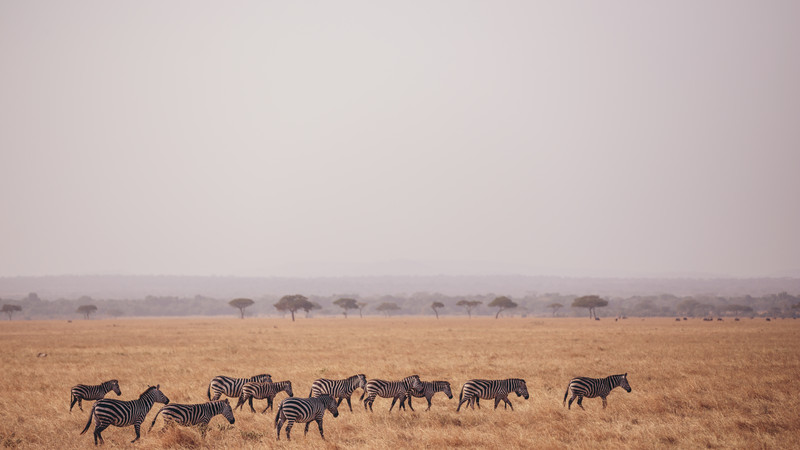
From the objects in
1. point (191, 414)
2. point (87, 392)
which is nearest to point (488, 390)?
point (191, 414)

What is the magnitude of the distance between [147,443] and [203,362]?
18.3 m

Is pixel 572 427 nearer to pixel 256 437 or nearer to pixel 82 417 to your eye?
pixel 256 437

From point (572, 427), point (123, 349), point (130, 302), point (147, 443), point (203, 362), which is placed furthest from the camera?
point (130, 302)

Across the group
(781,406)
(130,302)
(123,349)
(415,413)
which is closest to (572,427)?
(415,413)

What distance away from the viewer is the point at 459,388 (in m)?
22.1

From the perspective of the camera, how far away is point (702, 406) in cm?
1825

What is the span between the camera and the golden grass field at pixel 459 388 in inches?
563

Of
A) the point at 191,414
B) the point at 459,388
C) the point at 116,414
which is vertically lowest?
the point at 459,388

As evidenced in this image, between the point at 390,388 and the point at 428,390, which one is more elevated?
the point at 390,388

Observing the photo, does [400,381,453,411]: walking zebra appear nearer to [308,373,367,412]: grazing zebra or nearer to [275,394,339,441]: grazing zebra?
[308,373,367,412]: grazing zebra

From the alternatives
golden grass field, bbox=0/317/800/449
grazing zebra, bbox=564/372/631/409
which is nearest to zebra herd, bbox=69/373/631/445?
grazing zebra, bbox=564/372/631/409

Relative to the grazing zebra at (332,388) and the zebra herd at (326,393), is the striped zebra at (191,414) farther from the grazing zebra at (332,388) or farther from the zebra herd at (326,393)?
the grazing zebra at (332,388)

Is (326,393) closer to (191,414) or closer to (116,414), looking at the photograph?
(191,414)

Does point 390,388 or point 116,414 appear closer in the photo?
point 116,414
